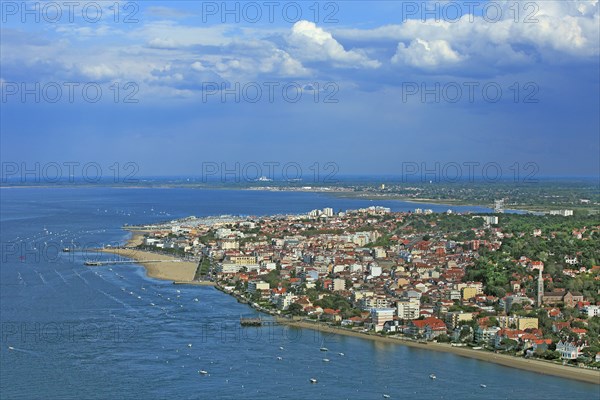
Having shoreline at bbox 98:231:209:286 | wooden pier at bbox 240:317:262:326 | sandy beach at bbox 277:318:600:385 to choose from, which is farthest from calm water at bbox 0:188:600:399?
shoreline at bbox 98:231:209:286

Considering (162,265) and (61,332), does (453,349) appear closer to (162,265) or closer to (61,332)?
(61,332)

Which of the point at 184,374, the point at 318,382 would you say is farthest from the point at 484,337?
the point at 184,374

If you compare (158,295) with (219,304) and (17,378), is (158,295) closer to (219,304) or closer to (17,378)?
(219,304)

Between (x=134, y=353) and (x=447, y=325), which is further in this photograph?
(x=447, y=325)

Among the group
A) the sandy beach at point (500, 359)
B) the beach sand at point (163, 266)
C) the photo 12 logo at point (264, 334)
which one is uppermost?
the beach sand at point (163, 266)

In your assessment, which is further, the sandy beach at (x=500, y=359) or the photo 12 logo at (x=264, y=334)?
the photo 12 logo at (x=264, y=334)

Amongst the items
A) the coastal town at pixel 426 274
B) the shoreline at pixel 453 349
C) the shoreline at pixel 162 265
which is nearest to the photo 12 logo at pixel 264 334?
the shoreline at pixel 453 349

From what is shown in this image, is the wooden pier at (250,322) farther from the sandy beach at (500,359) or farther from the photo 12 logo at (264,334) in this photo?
the sandy beach at (500,359)
